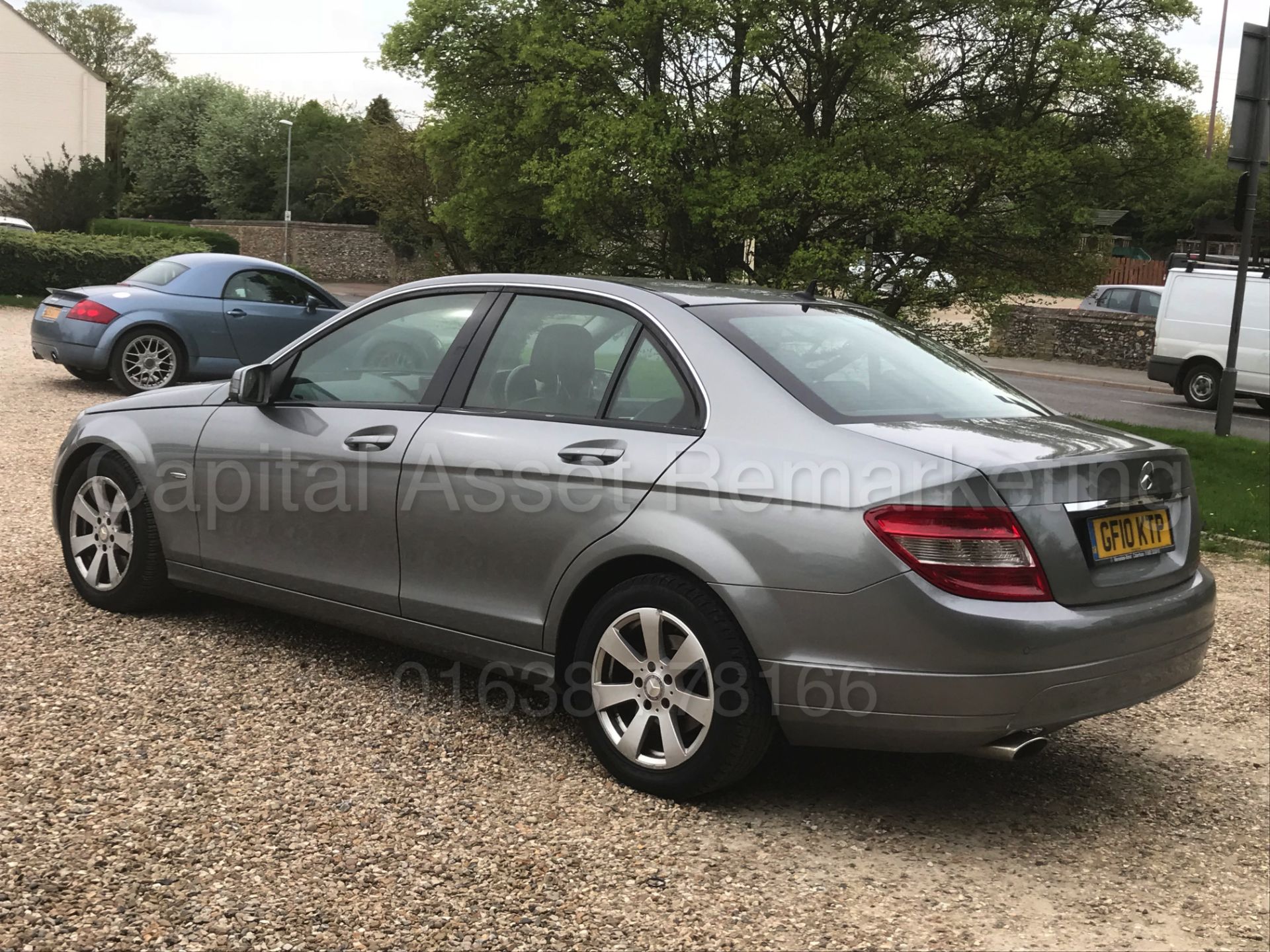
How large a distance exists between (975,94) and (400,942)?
45.6 ft

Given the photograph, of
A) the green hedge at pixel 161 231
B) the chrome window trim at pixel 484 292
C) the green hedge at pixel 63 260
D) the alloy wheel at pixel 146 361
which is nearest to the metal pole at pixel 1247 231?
the chrome window trim at pixel 484 292

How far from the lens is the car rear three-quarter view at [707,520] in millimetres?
3590

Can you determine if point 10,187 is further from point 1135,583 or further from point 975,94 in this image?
point 1135,583

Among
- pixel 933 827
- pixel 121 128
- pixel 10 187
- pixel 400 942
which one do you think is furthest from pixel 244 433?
pixel 121 128

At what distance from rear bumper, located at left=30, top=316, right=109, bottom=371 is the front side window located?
A: 34.1ft

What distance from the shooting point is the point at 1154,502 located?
3.97 meters

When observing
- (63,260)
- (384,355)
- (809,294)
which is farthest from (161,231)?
(809,294)

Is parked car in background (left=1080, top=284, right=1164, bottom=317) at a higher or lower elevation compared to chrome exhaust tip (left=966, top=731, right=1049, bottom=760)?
higher

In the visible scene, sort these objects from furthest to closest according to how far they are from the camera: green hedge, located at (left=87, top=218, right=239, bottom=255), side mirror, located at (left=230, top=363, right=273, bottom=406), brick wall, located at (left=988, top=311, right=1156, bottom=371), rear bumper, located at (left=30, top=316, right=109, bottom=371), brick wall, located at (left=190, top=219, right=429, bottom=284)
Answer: brick wall, located at (left=190, top=219, right=429, bottom=284) < green hedge, located at (left=87, top=218, right=239, bottom=255) < brick wall, located at (left=988, top=311, right=1156, bottom=371) < rear bumper, located at (left=30, top=316, right=109, bottom=371) < side mirror, located at (left=230, top=363, right=273, bottom=406)

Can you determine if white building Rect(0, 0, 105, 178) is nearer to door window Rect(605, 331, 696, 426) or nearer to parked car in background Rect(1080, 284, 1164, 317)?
parked car in background Rect(1080, 284, 1164, 317)

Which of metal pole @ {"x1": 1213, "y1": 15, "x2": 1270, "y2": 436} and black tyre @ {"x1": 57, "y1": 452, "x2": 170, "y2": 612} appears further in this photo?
metal pole @ {"x1": 1213, "y1": 15, "x2": 1270, "y2": 436}

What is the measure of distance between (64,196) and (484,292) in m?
44.1

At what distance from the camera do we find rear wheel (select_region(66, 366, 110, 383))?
13.7 metres

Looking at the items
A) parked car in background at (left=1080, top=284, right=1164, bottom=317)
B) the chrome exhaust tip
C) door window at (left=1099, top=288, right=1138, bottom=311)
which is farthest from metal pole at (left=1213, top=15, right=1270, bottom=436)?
door window at (left=1099, top=288, right=1138, bottom=311)
